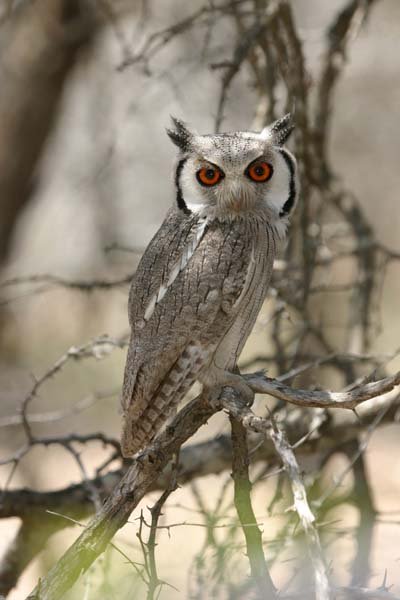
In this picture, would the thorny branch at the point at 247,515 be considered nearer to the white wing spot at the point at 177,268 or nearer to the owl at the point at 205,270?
the owl at the point at 205,270

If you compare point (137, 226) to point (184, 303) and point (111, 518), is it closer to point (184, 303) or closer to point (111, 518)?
point (184, 303)

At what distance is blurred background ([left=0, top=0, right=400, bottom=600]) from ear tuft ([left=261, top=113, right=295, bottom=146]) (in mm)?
333

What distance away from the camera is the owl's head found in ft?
8.04

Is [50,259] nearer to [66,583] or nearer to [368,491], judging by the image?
[368,491]

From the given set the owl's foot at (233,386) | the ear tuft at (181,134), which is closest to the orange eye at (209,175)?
the ear tuft at (181,134)

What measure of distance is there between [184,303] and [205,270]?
12 cm

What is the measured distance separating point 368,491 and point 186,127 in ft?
5.65

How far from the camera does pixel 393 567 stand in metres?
2.38

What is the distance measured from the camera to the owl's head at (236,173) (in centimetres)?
245

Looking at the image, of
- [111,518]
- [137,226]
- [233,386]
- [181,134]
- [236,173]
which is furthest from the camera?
[137,226]

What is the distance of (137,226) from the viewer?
870cm

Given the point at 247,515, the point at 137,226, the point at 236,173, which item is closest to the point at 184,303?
the point at 236,173

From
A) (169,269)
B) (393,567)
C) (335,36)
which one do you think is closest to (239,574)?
(393,567)

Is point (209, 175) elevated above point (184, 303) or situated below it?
above
